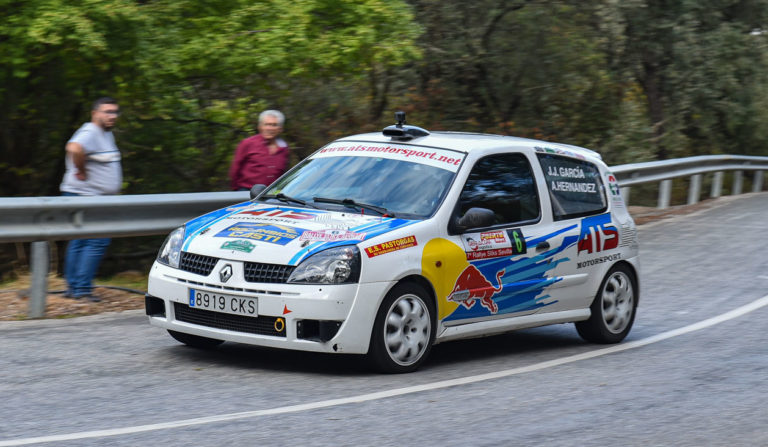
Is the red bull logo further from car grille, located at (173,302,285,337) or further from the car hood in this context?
car grille, located at (173,302,285,337)

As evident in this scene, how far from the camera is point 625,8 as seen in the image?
23.7 metres

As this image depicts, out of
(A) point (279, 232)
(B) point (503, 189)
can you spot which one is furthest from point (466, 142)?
(A) point (279, 232)

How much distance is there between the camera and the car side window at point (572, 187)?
8641 millimetres

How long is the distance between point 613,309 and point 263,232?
133 inches

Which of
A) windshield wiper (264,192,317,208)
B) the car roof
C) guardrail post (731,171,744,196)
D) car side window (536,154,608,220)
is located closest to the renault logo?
windshield wiper (264,192,317,208)

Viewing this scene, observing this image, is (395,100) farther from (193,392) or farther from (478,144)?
(193,392)

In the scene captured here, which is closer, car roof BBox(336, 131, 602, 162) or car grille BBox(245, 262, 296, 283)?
car grille BBox(245, 262, 296, 283)

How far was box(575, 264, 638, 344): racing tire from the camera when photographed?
8.95m

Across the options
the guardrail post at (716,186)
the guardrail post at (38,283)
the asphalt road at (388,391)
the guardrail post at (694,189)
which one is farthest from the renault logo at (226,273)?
the guardrail post at (716,186)

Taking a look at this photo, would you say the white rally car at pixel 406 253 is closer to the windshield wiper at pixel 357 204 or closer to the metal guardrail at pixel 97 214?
the windshield wiper at pixel 357 204

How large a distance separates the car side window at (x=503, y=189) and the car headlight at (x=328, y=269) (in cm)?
118

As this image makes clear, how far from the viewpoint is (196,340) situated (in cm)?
774

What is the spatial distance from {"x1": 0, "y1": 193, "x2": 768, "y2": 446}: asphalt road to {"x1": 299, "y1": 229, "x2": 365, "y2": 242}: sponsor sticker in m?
0.90

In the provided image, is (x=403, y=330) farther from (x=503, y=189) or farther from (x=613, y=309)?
(x=613, y=309)
